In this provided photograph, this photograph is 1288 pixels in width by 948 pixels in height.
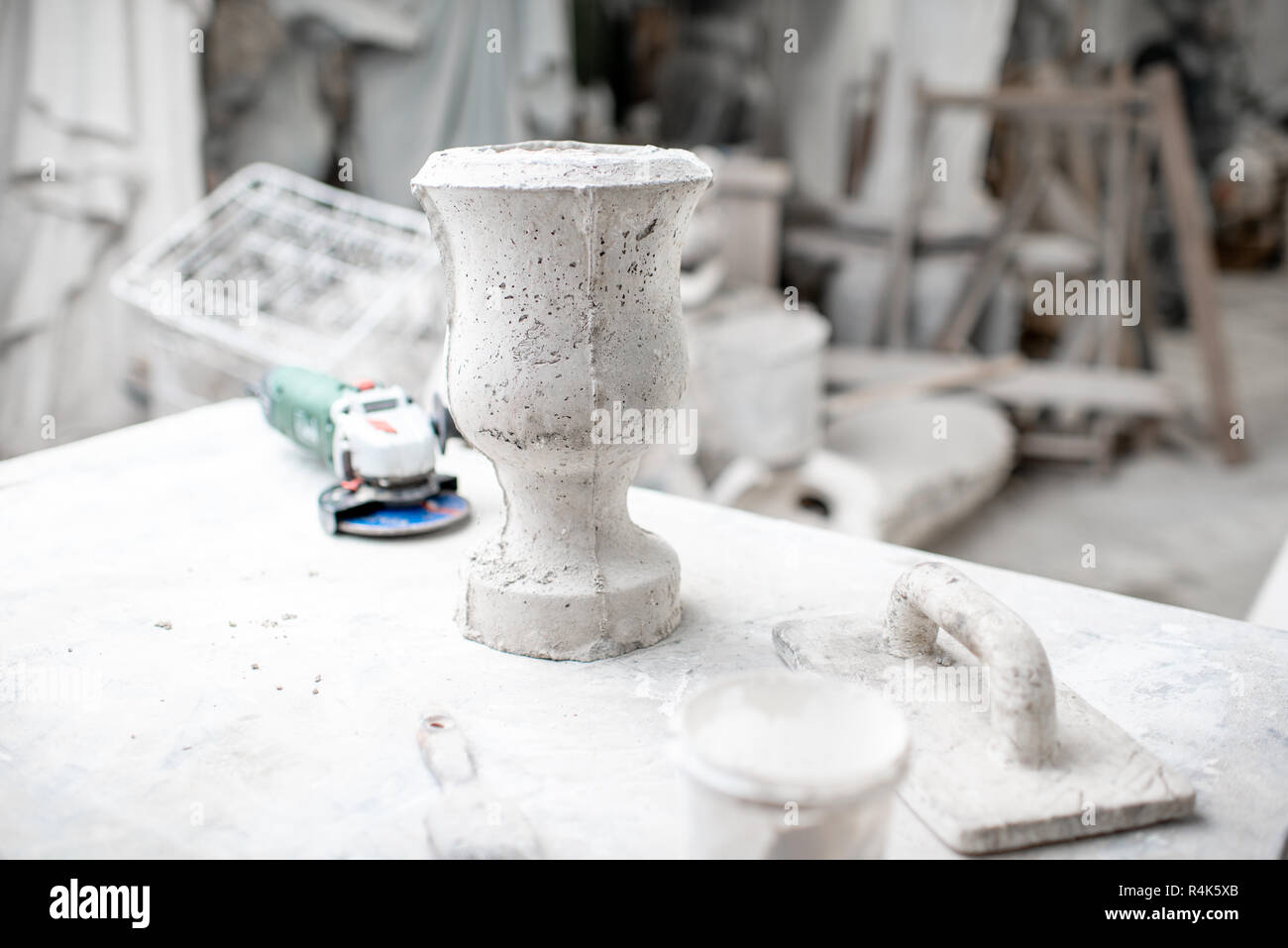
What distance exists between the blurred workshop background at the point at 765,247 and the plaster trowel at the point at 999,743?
128 cm

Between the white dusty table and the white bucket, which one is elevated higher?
the white bucket

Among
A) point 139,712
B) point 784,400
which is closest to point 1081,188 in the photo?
point 784,400

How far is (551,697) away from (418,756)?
220mm

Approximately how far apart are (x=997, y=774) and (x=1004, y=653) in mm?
142

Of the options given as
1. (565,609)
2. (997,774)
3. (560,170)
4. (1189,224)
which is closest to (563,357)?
(560,170)

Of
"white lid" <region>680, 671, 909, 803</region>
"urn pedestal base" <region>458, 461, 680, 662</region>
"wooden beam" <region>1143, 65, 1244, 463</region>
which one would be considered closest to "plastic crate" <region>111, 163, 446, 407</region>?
"urn pedestal base" <region>458, 461, 680, 662</region>

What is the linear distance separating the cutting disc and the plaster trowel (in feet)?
2.66

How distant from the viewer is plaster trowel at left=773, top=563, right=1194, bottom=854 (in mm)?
1282

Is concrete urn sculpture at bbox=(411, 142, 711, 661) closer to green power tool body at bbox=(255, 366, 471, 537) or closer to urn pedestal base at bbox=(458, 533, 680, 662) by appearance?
urn pedestal base at bbox=(458, 533, 680, 662)

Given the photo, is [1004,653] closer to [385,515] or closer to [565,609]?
[565,609]

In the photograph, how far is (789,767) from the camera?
3.54 feet

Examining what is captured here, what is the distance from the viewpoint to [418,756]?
1439mm

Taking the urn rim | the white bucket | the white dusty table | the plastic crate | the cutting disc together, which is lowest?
the white dusty table
